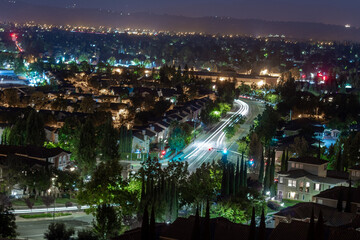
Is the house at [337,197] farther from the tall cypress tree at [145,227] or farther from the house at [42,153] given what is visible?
the house at [42,153]

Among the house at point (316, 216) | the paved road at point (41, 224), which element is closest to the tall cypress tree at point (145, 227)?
the paved road at point (41, 224)

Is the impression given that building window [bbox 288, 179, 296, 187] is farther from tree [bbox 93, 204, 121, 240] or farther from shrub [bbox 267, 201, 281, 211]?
tree [bbox 93, 204, 121, 240]

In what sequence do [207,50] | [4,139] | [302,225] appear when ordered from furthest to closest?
[207,50]
[4,139]
[302,225]

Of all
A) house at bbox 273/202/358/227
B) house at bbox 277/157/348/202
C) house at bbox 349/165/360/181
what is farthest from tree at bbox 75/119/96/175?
house at bbox 349/165/360/181

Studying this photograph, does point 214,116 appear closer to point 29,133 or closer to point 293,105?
point 293,105

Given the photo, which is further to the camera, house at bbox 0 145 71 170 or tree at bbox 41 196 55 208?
house at bbox 0 145 71 170

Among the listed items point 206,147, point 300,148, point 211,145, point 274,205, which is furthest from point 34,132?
point 300,148

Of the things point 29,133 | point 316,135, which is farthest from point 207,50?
point 29,133
